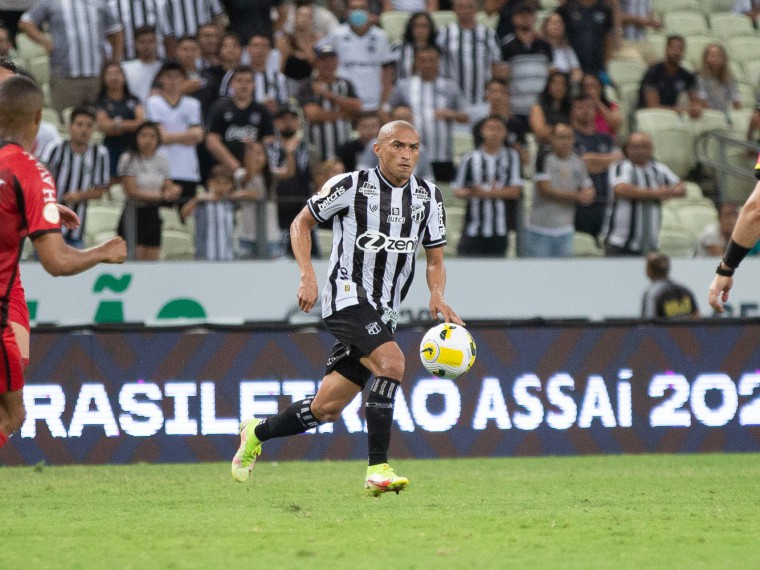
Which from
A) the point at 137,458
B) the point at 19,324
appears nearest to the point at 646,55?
the point at 137,458

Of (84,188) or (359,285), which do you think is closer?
(359,285)

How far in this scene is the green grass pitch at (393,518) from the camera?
19.3 feet

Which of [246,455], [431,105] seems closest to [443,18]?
[431,105]

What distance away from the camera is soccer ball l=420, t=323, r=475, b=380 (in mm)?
8148

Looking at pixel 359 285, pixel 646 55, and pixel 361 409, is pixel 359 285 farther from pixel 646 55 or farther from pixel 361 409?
pixel 646 55

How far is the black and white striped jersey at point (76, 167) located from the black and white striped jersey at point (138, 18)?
8.73ft

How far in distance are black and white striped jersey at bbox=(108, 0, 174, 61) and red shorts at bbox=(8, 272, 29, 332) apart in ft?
30.7

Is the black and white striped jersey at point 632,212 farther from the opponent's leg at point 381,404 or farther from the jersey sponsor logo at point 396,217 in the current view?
the opponent's leg at point 381,404

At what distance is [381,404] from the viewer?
802cm

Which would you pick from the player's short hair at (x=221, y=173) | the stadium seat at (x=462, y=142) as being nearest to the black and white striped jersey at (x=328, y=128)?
the player's short hair at (x=221, y=173)

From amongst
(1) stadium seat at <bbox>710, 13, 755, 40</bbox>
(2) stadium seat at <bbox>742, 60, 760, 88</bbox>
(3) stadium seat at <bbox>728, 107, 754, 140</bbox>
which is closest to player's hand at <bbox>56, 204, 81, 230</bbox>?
(3) stadium seat at <bbox>728, 107, 754, 140</bbox>

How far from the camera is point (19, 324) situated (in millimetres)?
6469

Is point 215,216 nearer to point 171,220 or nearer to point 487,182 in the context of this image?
point 171,220

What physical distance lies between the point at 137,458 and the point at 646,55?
10.2m
